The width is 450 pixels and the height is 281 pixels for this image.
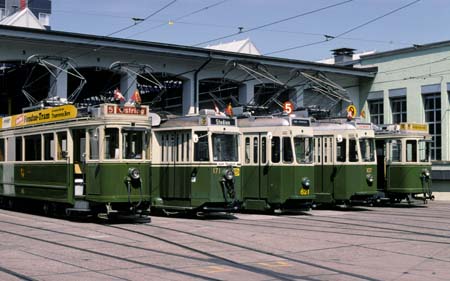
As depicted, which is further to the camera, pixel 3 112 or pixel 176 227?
pixel 3 112

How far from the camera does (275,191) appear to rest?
851 inches

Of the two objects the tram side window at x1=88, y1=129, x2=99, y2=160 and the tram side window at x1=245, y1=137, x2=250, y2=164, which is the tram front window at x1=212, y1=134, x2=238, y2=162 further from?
the tram side window at x1=88, y1=129, x2=99, y2=160

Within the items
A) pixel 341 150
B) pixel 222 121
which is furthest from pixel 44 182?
pixel 341 150

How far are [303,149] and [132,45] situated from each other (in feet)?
36.4

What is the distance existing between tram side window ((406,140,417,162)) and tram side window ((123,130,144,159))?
518 inches

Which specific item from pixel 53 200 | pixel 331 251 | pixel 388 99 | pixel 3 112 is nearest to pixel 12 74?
Result: pixel 3 112

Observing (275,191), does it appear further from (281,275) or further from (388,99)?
(388,99)

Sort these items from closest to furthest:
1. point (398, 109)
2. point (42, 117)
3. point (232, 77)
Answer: point (42, 117), point (232, 77), point (398, 109)

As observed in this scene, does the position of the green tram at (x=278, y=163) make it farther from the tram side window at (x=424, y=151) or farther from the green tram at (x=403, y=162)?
the tram side window at (x=424, y=151)

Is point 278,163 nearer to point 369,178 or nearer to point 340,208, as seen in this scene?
point 369,178

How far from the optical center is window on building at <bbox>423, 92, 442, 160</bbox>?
35188 millimetres

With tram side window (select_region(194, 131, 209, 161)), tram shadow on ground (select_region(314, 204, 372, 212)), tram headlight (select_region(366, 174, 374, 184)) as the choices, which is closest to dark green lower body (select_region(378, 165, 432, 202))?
tram shadow on ground (select_region(314, 204, 372, 212))

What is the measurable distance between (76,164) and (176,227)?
10.9ft

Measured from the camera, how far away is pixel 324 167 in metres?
24.8
